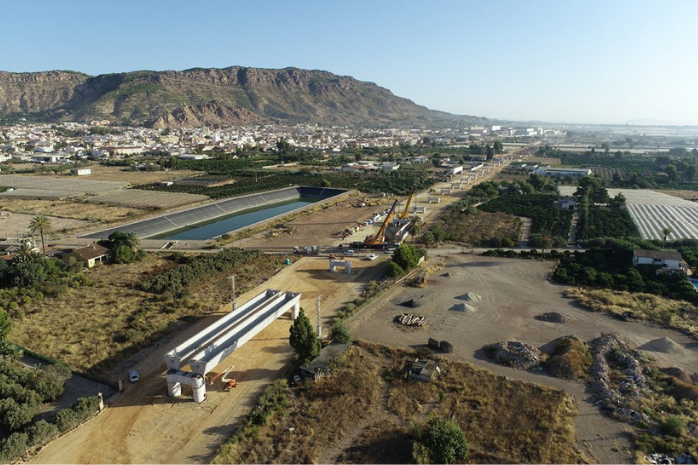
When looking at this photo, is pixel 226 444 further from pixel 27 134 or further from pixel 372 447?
pixel 27 134

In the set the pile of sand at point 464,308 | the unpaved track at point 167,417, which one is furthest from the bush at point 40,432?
the pile of sand at point 464,308

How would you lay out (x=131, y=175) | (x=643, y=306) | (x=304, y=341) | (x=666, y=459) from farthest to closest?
(x=131, y=175) → (x=643, y=306) → (x=304, y=341) → (x=666, y=459)

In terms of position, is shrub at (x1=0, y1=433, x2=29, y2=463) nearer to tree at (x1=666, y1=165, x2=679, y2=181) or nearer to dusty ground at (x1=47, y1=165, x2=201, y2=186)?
dusty ground at (x1=47, y1=165, x2=201, y2=186)

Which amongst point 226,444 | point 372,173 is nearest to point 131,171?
point 372,173

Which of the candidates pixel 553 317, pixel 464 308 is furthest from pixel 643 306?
pixel 464 308

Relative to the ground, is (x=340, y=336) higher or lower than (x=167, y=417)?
higher

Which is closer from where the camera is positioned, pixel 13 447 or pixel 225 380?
pixel 13 447

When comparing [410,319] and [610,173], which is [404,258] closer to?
[410,319]
